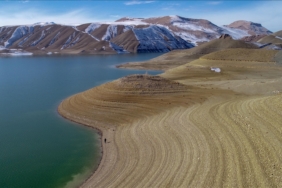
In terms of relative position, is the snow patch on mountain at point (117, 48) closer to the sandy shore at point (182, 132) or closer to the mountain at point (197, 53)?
the mountain at point (197, 53)

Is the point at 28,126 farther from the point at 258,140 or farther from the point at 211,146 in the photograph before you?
the point at 258,140

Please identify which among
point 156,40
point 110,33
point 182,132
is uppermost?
point 110,33

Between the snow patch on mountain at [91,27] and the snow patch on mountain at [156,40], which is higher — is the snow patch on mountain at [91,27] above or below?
above

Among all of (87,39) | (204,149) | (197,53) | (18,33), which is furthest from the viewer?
(18,33)

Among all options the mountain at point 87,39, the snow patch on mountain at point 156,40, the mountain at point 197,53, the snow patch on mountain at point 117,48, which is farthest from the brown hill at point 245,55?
the snow patch on mountain at point 156,40

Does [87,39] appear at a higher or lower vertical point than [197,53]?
higher

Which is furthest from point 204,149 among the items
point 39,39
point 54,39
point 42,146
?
point 39,39

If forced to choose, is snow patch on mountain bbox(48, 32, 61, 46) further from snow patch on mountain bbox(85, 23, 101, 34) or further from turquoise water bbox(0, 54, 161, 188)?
turquoise water bbox(0, 54, 161, 188)

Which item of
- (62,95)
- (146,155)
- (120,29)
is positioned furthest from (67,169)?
(120,29)

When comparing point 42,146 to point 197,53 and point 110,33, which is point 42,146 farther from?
point 110,33
